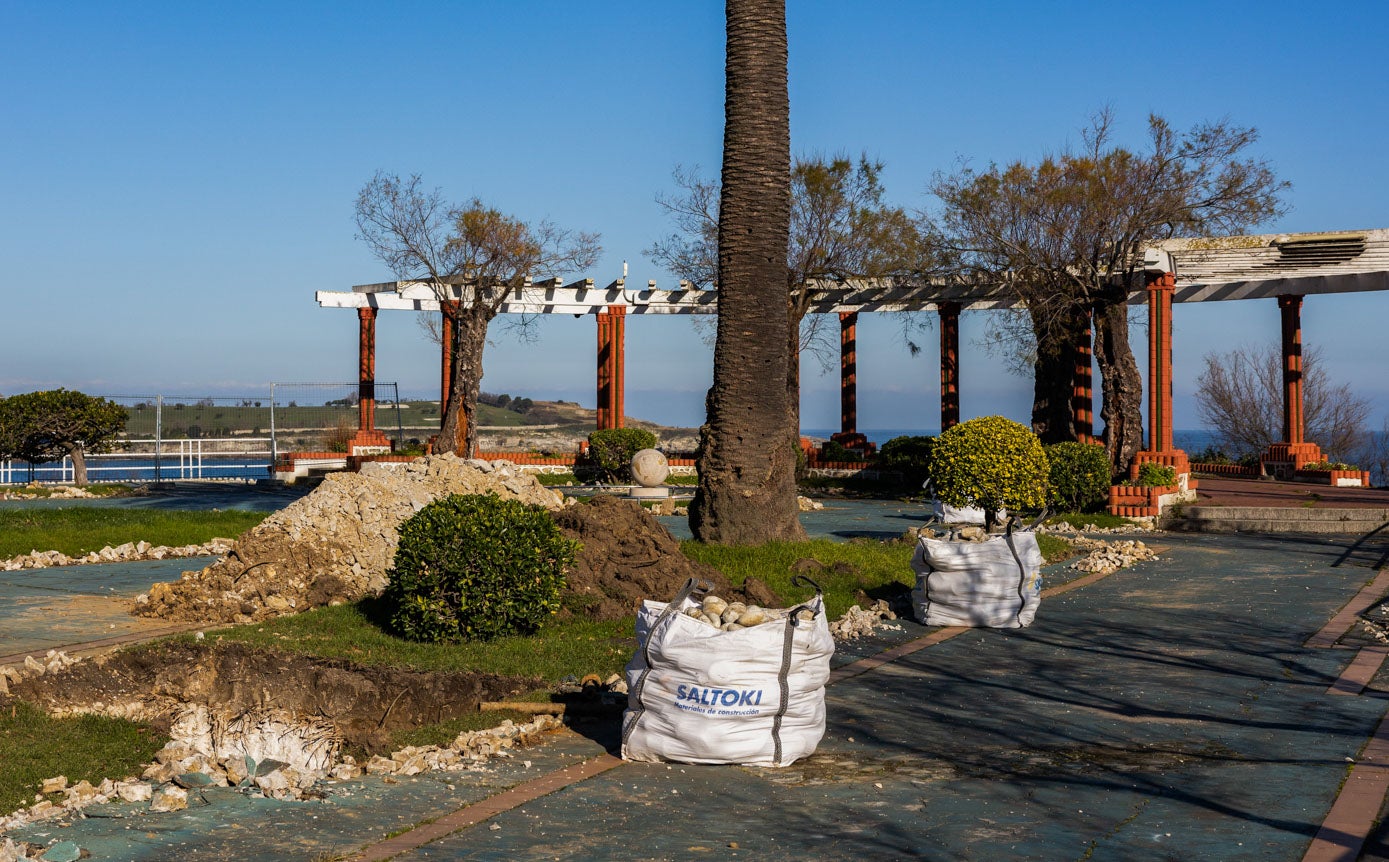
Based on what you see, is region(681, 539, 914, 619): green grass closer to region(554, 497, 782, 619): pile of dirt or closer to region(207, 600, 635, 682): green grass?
region(554, 497, 782, 619): pile of dirt

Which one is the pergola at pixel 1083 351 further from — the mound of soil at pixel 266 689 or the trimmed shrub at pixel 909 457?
the mound of soil at pixel 266 689

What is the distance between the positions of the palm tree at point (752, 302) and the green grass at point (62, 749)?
26.0 ft

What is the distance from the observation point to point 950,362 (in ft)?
104

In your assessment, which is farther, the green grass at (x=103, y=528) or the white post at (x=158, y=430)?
the white post at (x=158, y=430)

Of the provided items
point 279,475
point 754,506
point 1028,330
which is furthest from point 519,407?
point 754,506

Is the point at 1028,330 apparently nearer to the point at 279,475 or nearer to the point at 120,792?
the point at 279,475

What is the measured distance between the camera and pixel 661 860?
4898mm

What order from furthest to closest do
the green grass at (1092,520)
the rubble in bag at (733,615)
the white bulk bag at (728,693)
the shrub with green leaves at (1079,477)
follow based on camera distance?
the shrub with green leaves at (1079,477) → the green grass at (1092,520) → the rubble in bag at (733,615) → the white bulk bag at (728,693)

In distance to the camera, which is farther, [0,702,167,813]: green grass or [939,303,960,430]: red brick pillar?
[939,303,960,430]: red brick pillar

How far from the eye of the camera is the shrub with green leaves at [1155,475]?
71.5ft

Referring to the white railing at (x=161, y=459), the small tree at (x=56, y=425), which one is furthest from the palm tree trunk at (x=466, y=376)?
the small tree at (x=56, y=425)

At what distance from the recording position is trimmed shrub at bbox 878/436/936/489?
2789 centimetres

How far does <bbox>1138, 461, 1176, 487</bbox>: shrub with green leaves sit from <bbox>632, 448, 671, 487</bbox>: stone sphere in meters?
9.85

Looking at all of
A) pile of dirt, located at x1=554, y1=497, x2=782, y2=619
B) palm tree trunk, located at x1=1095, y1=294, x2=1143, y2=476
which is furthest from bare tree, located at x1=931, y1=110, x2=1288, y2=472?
pile of dirt, located at x1=554, y1=497, x2=782, y2=619
